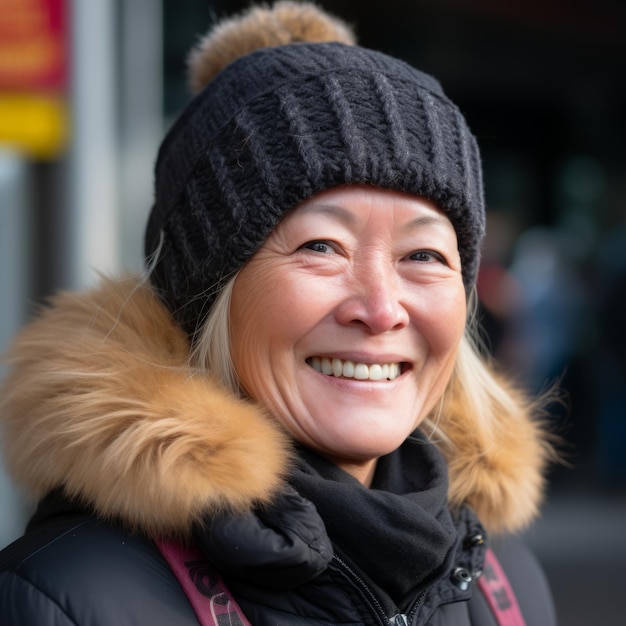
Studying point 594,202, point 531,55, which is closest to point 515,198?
point 594,202

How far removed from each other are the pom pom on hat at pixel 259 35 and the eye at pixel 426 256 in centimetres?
62

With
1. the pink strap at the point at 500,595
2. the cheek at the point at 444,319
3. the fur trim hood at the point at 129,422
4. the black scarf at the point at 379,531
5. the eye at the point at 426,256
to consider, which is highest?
the eye at the point at 426,256

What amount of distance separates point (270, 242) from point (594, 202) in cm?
718

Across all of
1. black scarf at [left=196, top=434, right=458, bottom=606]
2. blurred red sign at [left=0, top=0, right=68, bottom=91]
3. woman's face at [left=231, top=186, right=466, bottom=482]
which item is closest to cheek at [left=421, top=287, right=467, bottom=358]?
woman's face at [left=231, top=186, right=466, bottom=482]

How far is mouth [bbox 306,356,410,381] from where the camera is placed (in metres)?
1.69

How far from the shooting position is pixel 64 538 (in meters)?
1.51

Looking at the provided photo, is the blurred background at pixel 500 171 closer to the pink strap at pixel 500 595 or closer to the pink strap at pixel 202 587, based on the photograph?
the pink strap at pixel 500 595

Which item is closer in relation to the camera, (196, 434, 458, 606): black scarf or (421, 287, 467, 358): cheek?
(196, 434, 458, 606): black scarf

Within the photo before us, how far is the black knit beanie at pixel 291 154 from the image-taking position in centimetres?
167

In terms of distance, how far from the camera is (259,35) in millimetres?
2086

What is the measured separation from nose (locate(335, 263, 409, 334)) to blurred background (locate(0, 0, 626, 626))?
0.98m

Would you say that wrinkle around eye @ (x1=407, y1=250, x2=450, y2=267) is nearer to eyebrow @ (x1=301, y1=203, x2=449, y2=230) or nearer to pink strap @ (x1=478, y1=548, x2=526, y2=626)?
eyebrow @ (x1=301, y1=203, x2=449, y2=230)

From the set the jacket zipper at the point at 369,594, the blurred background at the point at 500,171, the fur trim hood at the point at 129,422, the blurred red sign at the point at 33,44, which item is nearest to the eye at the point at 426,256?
the fur trim hood at the point at 129,422

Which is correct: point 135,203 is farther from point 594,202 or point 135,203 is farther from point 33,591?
point 594,202
